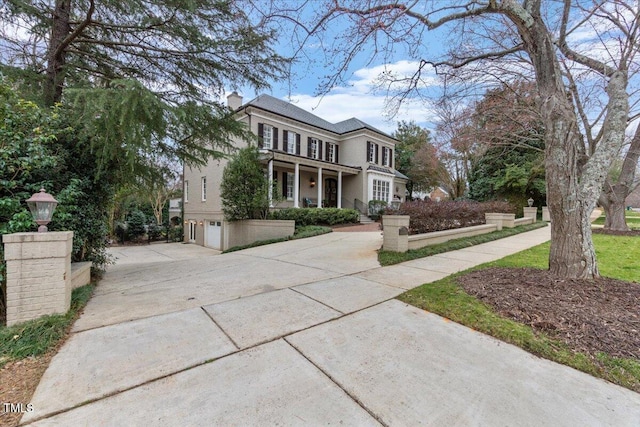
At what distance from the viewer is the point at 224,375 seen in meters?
2.18

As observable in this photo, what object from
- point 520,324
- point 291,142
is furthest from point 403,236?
point 291,142

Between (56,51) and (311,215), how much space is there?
1065 cm

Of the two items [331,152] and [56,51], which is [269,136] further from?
[56,51]

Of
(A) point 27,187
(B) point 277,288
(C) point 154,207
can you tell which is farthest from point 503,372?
(C) point 154,207

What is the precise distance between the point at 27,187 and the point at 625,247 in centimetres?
1328

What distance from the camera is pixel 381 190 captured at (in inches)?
837

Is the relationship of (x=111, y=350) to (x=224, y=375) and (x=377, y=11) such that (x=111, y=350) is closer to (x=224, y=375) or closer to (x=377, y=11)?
(x=224, y=375)

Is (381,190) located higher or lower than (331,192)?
higher

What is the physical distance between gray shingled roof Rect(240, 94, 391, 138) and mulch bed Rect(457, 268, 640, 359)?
13549 mm

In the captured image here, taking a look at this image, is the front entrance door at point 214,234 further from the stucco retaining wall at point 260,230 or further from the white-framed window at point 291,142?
the white-framed window at point 291,142

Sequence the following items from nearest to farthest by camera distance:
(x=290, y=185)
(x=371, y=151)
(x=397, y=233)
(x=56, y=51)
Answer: (x=56, y=51) → (x=397, y=233) → (x=290, y=185) → (x=371, y=151)

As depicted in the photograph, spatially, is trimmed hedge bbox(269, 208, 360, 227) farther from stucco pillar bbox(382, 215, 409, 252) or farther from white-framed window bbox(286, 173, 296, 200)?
stucco pillar bbox(382, 215, 409, 252)

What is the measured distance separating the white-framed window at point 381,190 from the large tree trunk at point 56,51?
17609 mm

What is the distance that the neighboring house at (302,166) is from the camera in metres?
15.9
